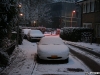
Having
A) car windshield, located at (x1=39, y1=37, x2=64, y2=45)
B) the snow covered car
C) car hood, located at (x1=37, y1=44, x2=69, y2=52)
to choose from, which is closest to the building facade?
car windshield, located at (x1=39, y1=37, x2=64, y2=45)

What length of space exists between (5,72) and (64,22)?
188ft

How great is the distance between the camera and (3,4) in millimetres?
8086

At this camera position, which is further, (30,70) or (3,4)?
(30,70)

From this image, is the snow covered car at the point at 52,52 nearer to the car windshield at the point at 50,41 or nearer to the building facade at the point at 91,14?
the car windshield at the point at 50,41

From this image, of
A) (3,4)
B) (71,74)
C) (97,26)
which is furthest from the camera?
(97,26)

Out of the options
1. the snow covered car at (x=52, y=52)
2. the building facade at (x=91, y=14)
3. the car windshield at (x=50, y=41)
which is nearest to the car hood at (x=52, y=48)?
the snow covered car at (x=52, y=52)

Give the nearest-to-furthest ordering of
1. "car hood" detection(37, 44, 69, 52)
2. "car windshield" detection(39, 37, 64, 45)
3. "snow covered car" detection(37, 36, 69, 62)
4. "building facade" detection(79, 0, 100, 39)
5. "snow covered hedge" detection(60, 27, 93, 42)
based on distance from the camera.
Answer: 1. "snow covered car" detection(37, 36, 69, 62)
2. "car hood" detection(37, 44, 69, 52)
3. "car windshield" detection(39, 37, 64, 45)
4. "building facade" detection(79, 0, 100, 39)
5. "snow covered hedge" detection(60, 27, 93, 42)

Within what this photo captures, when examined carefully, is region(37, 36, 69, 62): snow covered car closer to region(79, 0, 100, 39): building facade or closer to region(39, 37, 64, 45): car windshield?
region(39, 37, 64, 45): car windshield

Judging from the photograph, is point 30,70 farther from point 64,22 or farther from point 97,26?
point 64,22

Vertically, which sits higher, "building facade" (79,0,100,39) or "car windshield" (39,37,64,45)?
"building facade" (79,0,100,39)

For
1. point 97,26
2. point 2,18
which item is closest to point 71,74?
point 2,18

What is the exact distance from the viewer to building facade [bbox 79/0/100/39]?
26.7 meters

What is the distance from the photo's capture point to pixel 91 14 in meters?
28.5

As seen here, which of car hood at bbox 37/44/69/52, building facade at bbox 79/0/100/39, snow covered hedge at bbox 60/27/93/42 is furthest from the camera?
snow covered hedge at bbox 60/27/93/42
